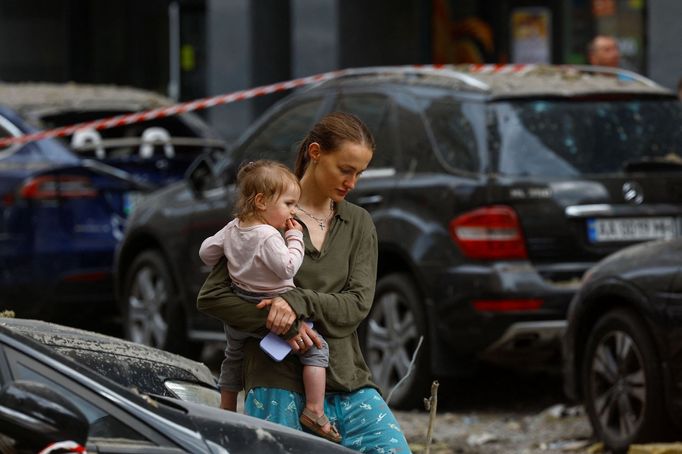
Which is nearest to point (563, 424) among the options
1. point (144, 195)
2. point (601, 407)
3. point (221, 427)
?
point (601, 407)

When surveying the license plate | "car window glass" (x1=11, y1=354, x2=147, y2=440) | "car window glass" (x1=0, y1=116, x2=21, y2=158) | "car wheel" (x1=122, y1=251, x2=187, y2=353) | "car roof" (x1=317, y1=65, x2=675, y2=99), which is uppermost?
"car roof" (x1=317, y1=65, x2=675, y2=99)

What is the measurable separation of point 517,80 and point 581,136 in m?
0.52

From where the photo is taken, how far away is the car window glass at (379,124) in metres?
8.59

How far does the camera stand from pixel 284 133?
30.3ft

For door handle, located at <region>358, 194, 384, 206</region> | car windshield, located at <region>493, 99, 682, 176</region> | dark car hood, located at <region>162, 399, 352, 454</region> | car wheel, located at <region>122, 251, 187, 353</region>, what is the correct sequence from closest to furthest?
dark car hood, located at <region>162, 399, 352, 454</region> → car windshield, located at <region>493, 99, 682, 176</region> → door handle, located at <region>358, 194, 384, 206</region> → car wheel, located at <region>122, 251, 187, 353</region>

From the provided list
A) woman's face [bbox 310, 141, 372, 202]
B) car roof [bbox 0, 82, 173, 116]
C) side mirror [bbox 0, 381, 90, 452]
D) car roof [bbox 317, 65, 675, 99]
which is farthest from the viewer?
car roof [bbox 0, 82, 173, 116]

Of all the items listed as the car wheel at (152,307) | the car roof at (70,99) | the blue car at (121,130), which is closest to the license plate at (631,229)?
the car wheel at (152,307)

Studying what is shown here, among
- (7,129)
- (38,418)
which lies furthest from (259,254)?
(7,129)

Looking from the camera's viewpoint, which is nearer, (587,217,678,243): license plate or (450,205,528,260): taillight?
(450,205,528,260): taillight

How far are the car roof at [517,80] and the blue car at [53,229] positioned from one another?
6.68 ft

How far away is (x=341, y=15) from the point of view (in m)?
17.3

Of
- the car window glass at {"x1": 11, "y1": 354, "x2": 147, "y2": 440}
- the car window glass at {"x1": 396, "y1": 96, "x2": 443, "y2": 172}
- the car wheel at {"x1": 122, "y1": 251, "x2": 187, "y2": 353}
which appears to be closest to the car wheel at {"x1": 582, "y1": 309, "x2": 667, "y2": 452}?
the car window glass at {"x1": 396, "y1": 96, "x2": 443, "y2": 172}

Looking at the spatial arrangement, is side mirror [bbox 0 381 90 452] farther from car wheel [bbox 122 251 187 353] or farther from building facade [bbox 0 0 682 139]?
building facade [bbox 0 0 682 139]

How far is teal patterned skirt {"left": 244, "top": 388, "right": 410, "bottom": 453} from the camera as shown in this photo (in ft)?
14.1
